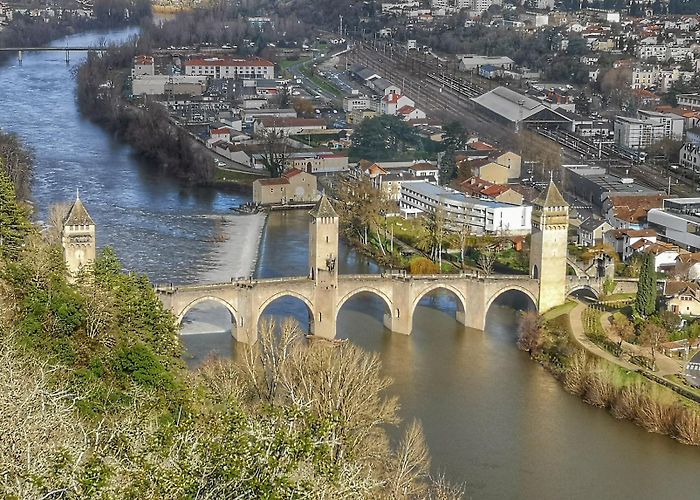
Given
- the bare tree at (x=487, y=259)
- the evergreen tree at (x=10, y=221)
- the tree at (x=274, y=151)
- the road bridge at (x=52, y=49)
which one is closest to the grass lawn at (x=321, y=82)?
the tree at (x=274, y=151)

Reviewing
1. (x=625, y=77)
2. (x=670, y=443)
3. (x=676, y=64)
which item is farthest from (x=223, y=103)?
(x=670, y=443)

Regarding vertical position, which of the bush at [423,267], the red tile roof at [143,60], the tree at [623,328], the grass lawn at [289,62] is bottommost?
the bush at [423,267]

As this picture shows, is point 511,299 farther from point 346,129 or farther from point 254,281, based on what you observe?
point 346,129

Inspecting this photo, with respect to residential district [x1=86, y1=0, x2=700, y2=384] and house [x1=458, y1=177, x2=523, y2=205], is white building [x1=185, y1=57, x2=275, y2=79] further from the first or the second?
house [x1=458, y1=177, x2=523, y2=205]

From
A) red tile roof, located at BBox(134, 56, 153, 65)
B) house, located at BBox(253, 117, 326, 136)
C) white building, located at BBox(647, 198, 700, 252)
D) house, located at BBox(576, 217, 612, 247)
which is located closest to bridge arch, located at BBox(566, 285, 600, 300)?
white building, located at BBox(647, 198, 700, 252)

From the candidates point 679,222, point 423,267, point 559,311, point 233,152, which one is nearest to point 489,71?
point 233,152

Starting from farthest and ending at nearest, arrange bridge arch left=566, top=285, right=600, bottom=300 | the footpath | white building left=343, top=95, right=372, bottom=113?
white building left=343, top=95, right=372, bottom=113, bridge arch left=566, top=285, right=600, bottom=300, the footpath

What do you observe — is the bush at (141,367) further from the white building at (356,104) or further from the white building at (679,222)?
the white building at (356,104)
